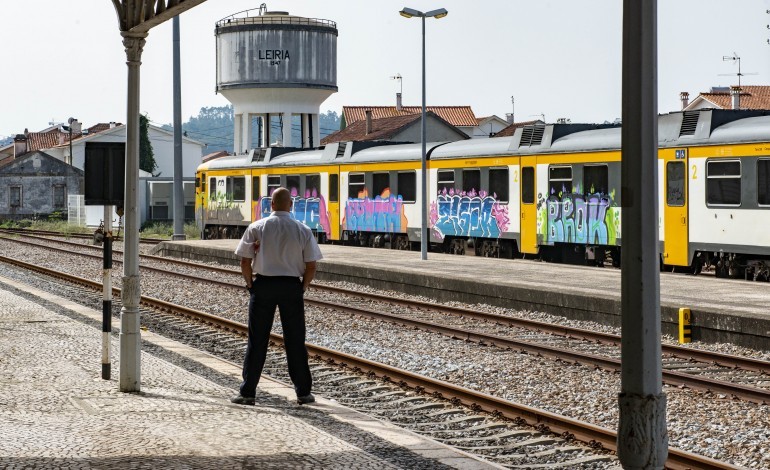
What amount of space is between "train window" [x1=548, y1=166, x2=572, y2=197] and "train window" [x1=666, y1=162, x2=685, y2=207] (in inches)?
123

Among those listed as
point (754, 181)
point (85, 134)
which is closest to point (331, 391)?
point (754, 181)

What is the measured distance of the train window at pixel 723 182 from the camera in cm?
2164

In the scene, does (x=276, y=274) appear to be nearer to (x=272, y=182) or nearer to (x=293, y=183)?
(x=293, y=183)

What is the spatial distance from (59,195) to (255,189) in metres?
46.4

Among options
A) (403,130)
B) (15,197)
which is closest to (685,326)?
(403,130)

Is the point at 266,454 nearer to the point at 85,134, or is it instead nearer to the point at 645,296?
the point at 645,296

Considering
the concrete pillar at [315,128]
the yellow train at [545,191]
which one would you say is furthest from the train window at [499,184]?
the concrete pillar at [315,128]

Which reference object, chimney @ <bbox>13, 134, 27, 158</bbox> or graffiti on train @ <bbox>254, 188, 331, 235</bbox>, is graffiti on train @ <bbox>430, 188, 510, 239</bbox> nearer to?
graffiti on train @ <bbox>254, 188, 331, 235</bbox>

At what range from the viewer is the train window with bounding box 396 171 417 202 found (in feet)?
104

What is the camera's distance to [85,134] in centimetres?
10100

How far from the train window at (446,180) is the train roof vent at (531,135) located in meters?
3.03

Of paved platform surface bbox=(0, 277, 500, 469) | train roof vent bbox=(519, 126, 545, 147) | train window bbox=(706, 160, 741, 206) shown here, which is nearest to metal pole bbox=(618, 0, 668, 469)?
paved platform surface bbox=(0, 277, 500, 469)

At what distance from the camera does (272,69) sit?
56.4 meters

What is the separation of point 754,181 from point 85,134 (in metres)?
86.0
